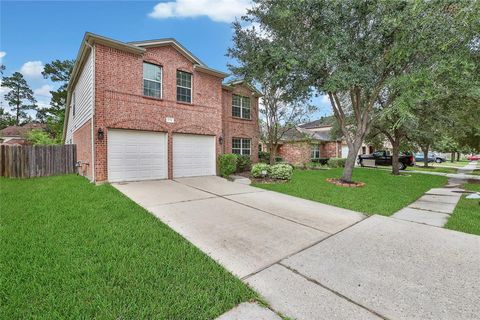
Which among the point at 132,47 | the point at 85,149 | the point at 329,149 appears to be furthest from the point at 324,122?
the point at 85,149

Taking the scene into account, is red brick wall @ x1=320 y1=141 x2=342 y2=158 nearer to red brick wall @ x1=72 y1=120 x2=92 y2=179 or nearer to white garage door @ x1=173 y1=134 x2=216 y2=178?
white garage door @ x1=173 y1=134 x2=216 y2=178

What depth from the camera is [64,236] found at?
3852 millimetres

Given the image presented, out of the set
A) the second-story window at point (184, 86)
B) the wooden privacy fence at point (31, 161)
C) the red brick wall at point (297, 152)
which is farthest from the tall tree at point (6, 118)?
the red brick wall at point (297, 152)

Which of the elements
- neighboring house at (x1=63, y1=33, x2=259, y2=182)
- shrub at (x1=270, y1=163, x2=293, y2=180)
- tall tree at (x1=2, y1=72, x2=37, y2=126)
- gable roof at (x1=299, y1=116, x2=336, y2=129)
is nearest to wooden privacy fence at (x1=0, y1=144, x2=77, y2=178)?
neighboring house at (x1=63, y1=33, x2=259, y2=182)

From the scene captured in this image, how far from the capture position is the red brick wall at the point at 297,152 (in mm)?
21312

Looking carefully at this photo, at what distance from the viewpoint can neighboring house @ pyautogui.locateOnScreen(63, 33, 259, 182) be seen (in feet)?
29.2

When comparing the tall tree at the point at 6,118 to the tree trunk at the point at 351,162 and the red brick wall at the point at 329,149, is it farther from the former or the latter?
the tree trunk at the point at 351,162

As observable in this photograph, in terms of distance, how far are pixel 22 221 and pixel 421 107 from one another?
54.0ft

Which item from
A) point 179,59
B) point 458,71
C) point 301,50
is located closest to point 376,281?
point 458,71

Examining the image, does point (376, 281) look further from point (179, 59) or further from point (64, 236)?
point (179, 59)

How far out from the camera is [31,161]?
10859mm

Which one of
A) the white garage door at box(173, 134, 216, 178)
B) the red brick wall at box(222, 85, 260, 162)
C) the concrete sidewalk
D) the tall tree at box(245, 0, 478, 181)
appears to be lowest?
the concrete sidewalk

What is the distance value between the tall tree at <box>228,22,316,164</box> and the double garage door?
4.09 metres

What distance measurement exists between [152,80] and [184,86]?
156 centimetres
